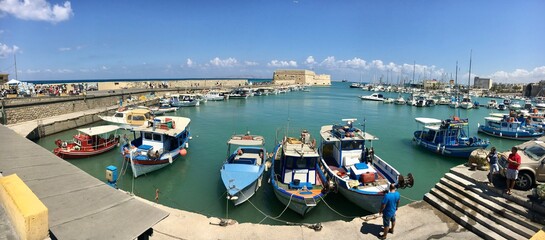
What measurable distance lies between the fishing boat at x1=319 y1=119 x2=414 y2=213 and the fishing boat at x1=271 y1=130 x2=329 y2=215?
44.5 inches

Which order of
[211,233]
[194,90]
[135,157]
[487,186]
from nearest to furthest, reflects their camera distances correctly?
[211,233] → [487,186] → [135,157] → [194,90]


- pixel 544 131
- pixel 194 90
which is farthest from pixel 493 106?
pixel 194 90

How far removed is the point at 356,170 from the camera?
13891mm

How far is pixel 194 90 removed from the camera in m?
78.8

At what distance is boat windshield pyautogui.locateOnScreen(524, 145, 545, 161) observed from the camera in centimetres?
942

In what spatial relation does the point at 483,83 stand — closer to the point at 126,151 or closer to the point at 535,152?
the point at 535,152

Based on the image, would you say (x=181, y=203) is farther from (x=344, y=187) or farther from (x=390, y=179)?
(x=390, y=179)

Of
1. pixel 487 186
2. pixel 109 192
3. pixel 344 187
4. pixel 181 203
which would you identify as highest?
pixel 109 192

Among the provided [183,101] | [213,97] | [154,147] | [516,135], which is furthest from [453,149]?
[213,97]

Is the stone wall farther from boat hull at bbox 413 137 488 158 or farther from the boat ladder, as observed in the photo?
boat hull at bbox 413 137 488 158

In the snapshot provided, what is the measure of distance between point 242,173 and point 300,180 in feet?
9.37

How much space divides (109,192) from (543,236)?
8877mm

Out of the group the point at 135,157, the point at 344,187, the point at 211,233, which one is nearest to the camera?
the point at 211,233

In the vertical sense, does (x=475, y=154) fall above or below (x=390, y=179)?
above
